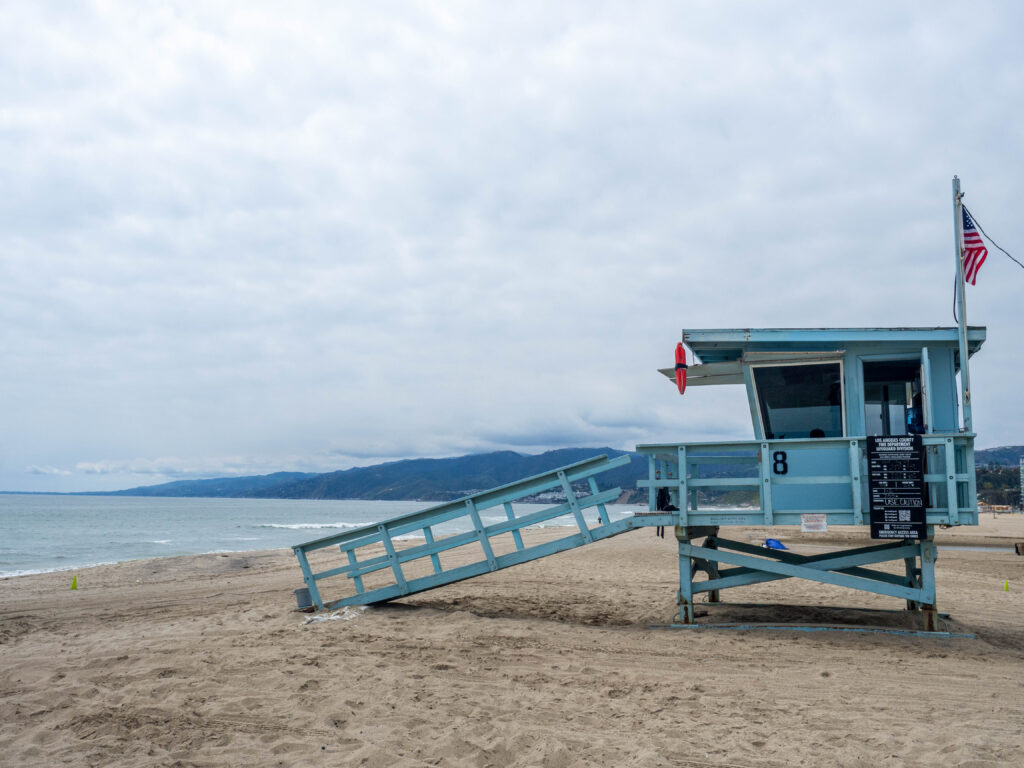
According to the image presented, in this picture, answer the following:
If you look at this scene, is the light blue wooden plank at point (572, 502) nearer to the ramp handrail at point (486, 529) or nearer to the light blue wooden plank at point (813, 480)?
the ramp handrail at point (486, 529)

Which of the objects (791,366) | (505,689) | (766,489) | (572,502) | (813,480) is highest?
(791,366)

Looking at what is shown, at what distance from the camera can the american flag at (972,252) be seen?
8953 mm

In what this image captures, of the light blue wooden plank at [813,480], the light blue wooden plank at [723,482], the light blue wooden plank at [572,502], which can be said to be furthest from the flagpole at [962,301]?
the light blue wooden plank at [572,502]

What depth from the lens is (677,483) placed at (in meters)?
8.62

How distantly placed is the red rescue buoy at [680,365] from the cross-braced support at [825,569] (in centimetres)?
194

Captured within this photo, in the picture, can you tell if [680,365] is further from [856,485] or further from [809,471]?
[856,485]

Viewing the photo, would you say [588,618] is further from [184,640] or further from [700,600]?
[184,640]

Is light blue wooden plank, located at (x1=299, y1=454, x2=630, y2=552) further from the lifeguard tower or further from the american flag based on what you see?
the american flag

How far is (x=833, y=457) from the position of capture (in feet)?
27.5

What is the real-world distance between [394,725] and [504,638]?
9.47ft

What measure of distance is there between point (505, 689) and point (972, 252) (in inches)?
314

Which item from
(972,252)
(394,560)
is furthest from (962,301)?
(394,560)

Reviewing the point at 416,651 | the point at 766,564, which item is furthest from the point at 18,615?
the point at 766,564

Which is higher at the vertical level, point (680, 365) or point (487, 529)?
point (680, 365)
